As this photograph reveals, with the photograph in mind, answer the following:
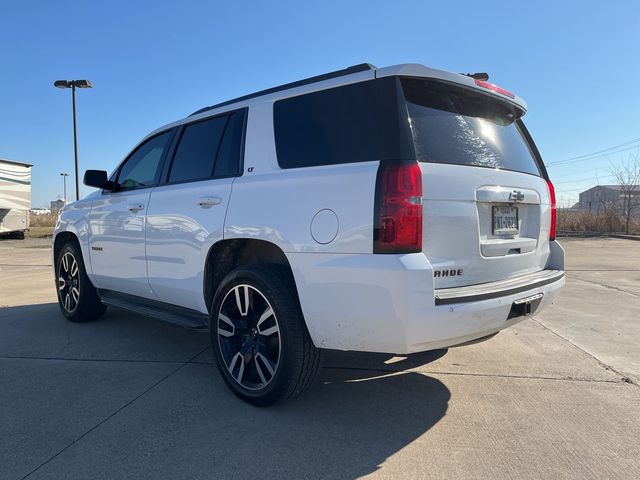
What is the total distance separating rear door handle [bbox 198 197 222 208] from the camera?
11.4 feet

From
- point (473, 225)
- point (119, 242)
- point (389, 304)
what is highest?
point (473, 225)

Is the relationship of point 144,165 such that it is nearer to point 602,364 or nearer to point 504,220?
point 504,220

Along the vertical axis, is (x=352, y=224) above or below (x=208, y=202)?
below

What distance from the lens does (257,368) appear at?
10.4ft

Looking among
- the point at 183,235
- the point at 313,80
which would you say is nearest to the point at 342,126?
the point at 313,80

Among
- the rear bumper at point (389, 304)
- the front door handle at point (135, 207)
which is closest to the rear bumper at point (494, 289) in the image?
the rear bumper at point (389, 304)

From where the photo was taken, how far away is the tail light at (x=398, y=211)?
254 centimetres

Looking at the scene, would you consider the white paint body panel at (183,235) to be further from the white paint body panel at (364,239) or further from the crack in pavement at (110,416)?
the crack in pavement at (110,416)

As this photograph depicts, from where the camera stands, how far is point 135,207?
438 centimetres

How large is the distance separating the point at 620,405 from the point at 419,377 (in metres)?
1.37

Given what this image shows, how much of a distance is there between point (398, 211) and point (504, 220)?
948mm

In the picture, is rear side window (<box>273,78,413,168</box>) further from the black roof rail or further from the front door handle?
the front door handle

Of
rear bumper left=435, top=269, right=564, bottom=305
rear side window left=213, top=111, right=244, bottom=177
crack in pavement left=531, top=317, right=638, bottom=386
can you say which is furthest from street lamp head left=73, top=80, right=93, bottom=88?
rear bumper left=435, top=269, right=564, bottom=305

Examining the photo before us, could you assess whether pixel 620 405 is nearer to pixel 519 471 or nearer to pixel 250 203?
pixel 519 471
